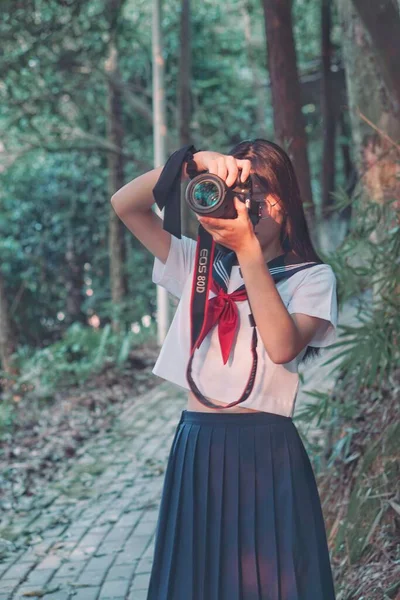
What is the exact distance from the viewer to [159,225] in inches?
117

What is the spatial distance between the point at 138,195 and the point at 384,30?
2099mm

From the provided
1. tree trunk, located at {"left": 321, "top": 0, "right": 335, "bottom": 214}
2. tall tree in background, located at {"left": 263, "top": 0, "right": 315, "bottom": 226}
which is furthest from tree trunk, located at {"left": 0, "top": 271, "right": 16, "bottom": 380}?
tall tree in background, located at {"left": 263, "top": 0, "right": 315, "bottom": 226}

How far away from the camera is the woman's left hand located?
236 cm

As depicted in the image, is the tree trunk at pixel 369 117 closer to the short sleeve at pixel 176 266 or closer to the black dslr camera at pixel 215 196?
the short sleeve at pixel 176 266

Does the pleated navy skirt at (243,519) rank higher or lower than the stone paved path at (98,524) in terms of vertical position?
higher

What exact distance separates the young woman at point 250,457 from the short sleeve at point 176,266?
21 cm

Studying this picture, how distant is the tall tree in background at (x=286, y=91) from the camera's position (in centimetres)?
624

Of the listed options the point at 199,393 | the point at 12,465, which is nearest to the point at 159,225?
the point at 199,393

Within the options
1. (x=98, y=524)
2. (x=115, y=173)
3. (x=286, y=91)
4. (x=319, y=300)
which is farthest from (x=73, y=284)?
(x=319, y=300)

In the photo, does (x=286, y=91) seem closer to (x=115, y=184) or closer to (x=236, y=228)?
(x=236, y=228)

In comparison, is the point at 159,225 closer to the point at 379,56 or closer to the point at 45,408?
the point at 379,56

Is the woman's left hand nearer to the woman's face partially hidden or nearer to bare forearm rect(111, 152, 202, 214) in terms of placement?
the woman's face partially hidden

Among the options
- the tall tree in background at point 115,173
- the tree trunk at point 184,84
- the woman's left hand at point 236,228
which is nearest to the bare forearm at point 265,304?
the woman's left hand at point 236,228

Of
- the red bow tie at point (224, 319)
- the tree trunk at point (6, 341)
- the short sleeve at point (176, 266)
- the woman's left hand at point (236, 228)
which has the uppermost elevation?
the woman's left hand at point (236, 228)
